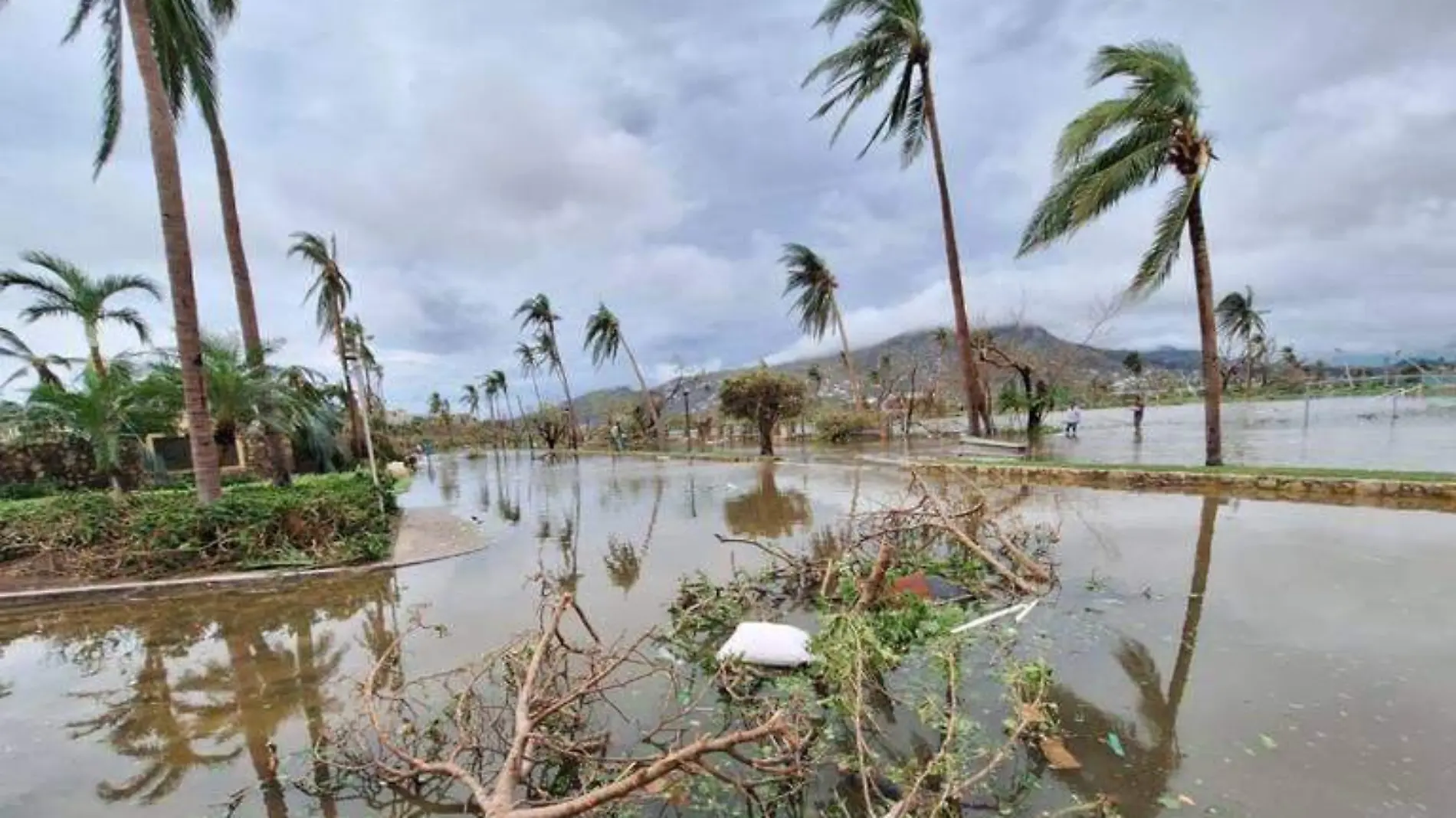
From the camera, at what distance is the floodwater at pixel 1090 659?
11.0 ft

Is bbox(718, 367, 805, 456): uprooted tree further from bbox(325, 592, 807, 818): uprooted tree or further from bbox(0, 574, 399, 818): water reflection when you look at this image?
bbox(325, 592, 807, 818): uprooted tree

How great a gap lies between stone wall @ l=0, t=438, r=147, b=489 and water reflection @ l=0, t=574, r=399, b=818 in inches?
449

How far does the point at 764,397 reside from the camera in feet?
75.3

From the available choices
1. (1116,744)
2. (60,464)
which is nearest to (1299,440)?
(1116,744)

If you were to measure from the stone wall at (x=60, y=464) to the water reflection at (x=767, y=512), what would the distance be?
1511cm

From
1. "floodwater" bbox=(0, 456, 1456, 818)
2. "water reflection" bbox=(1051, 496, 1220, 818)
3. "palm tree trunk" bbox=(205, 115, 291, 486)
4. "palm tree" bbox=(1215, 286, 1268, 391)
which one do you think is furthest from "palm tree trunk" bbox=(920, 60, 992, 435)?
"palm tree" bbox=(1215, 286, 1268, 391)

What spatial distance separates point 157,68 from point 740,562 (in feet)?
35.5

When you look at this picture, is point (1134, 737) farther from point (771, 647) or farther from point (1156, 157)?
point (1156, 157)

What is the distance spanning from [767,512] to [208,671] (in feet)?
26.6

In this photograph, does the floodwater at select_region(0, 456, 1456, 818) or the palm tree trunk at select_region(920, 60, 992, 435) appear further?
the palm tree trunk at select_region(920, 60, 992, 435)

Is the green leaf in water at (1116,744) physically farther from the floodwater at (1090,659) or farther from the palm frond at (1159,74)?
the palm frond at (1159,74)

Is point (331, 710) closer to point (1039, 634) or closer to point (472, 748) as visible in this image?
point (472, 748)

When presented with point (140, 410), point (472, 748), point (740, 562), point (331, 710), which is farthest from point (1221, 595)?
point (140, 410)

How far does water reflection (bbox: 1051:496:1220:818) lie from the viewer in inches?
124
